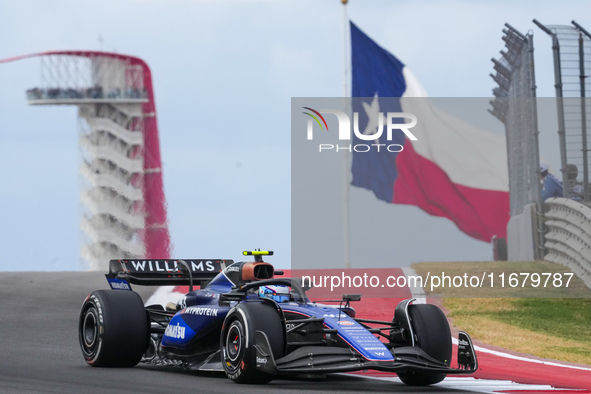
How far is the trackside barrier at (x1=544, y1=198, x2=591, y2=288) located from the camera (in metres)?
20.8

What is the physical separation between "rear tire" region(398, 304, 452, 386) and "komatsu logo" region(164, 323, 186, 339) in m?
2.44

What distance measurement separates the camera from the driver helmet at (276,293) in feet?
34.9

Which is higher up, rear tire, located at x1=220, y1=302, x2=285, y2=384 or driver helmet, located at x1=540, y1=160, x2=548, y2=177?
driver helmet, located at x1=540, y1=160, x2=548, y2=177

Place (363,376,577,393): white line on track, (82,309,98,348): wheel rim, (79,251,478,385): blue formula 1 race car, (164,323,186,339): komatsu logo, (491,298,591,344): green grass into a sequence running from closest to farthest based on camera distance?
Result: 1. (79,251,478,385): blue formula 1 race car
2. (363,376,577,393): white line on track
3. (164,323,186,339): komatsu logo
4. (82,309,98,348): wheel rim
5. (491,298,591,344): green grass

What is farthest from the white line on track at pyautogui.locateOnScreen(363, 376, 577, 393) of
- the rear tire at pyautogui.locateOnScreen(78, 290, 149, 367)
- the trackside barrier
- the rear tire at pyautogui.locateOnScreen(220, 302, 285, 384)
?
the trackside barrier

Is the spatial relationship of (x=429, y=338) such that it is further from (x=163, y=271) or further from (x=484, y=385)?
(x=163, y=271)

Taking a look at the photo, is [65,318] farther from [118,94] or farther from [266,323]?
[118,94]

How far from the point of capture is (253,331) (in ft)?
30.9

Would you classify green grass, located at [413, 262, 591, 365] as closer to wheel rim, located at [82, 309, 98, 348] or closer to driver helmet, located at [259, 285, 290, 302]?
driver helmet, located at [259, 285, 290, 302]

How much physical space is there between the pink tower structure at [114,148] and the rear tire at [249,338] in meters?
50.9

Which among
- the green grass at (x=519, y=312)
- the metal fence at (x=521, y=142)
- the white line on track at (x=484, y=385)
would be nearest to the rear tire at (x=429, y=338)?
the white line on track at (x=484, y=385)

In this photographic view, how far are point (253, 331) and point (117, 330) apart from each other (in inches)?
93.4

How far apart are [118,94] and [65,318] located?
154 feet

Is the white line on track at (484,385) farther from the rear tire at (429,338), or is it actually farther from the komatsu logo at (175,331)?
the komatsu logo at (175,331)
